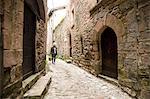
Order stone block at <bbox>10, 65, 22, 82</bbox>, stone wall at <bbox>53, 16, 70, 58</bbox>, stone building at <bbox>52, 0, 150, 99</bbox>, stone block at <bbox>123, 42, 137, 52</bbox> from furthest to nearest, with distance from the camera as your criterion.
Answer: stone wall at <bbox>53, 16, 70, 58</bbox> < stone block at <bbox>123, 42, 137, 52</bbox> < stone building at <bbox>52, 0, 150, 99</bbox> < stone block at <bbox>10, 65, 22, 82</bbox>

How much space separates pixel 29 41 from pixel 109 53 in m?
2.62

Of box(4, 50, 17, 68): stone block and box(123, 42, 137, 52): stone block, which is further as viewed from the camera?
box(123, 42, 137, 52): stone block

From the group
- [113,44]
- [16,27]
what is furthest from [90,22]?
[16,27]

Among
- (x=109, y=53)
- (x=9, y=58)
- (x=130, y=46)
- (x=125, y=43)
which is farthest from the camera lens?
(x=109, y=53)

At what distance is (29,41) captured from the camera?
4.54 metres

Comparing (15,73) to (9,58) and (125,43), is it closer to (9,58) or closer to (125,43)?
(9,58)

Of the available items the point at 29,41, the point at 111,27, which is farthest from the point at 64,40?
the point at 29,41

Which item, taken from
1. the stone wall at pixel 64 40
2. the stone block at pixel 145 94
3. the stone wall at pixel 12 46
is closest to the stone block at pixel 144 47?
the stone block at pixel 145 94

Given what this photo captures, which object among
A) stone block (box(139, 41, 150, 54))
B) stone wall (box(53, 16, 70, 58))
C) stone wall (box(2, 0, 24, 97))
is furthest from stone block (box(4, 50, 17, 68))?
stone wall (box(53, 16, 70, 58))

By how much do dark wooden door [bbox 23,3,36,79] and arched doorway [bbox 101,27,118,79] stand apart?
7.98 ft

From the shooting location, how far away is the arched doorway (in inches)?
213

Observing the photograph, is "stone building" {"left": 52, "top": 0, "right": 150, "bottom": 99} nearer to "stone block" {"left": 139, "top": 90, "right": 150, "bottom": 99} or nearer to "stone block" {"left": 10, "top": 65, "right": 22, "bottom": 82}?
"stone block" {"left": 139, "top": 90, "right": 150, "bottom": 99}

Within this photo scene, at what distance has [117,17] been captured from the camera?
14.6 feet

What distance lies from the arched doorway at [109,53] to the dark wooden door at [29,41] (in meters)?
2.43
